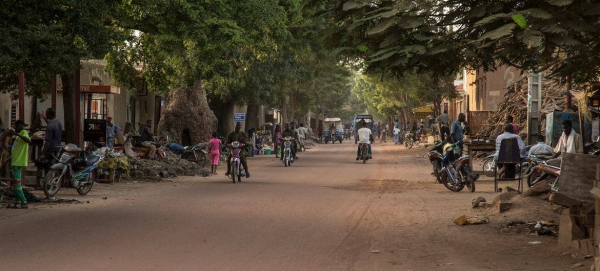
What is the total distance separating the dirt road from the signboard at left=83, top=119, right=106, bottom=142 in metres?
4.42

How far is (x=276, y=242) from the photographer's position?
1047cm

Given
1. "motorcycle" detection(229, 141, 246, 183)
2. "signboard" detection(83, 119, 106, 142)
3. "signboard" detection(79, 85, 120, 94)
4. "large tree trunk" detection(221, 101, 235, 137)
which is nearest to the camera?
"motorcycle" detection(229, 141, 246, 183)

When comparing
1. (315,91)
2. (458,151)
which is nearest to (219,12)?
(458,151)

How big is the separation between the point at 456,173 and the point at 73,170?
8.54 metres

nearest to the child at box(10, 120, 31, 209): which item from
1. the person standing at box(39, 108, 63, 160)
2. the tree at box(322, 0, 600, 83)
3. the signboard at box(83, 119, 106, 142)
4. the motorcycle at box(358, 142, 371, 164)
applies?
the person standing at box(39, 108, 63, 160)

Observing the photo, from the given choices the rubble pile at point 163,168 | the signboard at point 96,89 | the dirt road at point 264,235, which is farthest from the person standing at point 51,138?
the signboard at point 96,89

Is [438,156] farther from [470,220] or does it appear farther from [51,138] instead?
[51,138]

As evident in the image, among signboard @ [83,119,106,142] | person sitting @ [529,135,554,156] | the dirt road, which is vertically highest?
signboard @ [83,119,106,142]

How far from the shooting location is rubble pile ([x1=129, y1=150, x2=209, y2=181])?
77.7ft

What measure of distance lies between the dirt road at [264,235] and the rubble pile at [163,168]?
430 centimetres

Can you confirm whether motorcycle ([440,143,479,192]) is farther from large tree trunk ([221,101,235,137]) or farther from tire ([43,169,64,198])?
large tree trunk ([221,101,235,137])

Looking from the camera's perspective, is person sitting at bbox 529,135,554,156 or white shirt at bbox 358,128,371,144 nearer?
person sitting at bbox 529,135,554,156

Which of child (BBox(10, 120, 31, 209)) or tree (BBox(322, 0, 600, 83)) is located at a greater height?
tree (BBox(322, 0, 600, 83))

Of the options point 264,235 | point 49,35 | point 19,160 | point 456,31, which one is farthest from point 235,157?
point 456,31
